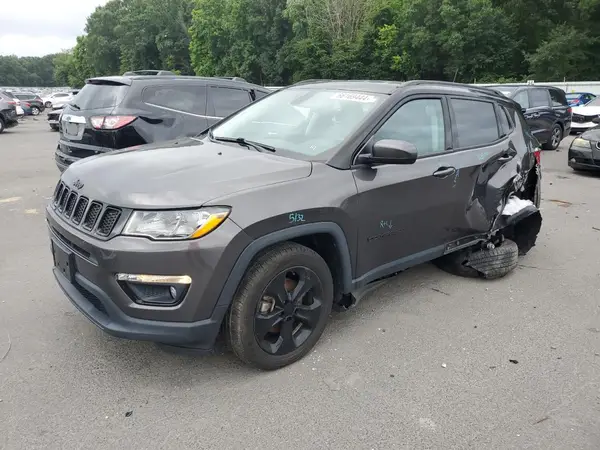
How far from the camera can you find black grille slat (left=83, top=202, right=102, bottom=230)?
8.98ft

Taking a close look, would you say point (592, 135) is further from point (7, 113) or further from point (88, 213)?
point (7, 113)

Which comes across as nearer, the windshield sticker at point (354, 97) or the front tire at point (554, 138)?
the windshield sticker at point (354, 97)

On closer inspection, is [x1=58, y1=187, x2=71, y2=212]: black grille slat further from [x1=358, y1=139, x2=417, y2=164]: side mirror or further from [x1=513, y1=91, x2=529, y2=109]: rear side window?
[x1=513, y1=91, x2=529, y2=109]: rear side window

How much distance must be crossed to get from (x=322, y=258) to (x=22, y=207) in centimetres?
560

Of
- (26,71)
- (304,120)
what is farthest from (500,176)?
(26,71)

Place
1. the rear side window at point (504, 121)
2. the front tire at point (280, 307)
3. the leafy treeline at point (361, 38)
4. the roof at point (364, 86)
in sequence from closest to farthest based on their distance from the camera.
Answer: the front tire at point (280, 307)
the roof at point (364, 86)
the rear side window at point (504, 121)
the leafy treeline at point (361, 38)

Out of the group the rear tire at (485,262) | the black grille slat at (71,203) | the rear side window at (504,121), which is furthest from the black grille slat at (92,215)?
the rear side window at (504,121)

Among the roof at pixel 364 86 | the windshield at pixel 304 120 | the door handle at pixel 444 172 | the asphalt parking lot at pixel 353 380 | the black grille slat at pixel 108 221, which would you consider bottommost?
the asphalt parking lot at pixel 353 380

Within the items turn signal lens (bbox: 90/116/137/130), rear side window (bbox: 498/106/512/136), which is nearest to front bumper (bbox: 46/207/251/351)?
rear side window (bbox: 498/106/512/136)

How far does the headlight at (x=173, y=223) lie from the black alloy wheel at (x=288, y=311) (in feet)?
1.71

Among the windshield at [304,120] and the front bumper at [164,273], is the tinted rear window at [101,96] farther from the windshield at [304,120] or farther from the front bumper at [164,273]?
the front bumper at [164,273]

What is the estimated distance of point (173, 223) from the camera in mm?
2590

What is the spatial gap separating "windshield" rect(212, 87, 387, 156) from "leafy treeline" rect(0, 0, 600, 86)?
3468 cm

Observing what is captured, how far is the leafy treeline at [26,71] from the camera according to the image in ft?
411
